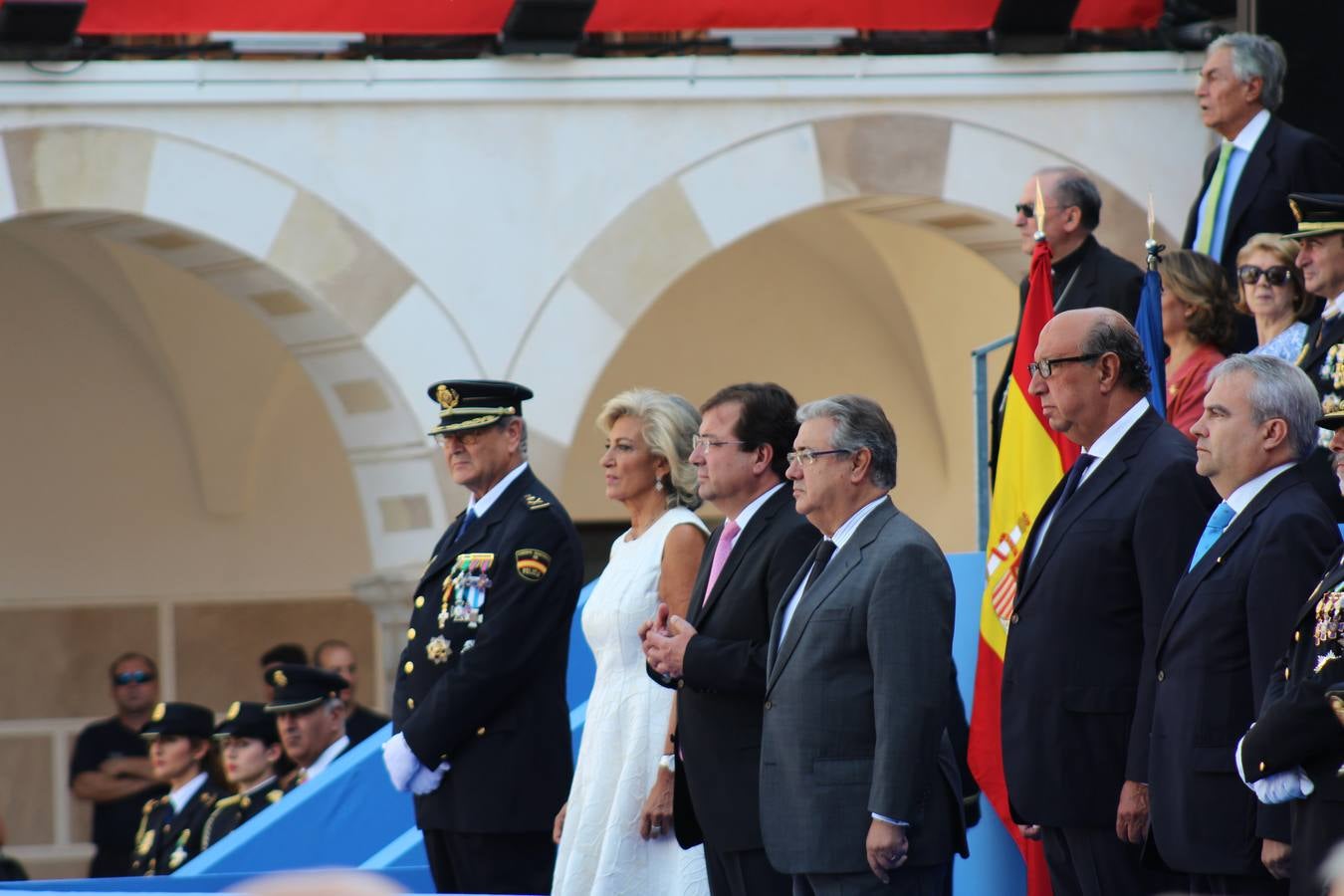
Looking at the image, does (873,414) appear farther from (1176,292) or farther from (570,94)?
(570,94)

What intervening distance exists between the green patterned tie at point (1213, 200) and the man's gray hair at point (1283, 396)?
248 cm

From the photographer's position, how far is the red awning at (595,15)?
7734mm

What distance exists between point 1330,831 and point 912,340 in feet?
26.0

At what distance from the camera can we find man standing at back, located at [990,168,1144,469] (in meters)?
5.42

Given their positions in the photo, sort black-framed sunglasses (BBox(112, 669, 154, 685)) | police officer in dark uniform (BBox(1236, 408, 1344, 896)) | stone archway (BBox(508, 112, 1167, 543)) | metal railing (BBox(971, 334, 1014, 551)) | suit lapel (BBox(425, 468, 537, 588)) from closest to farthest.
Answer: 1. police officer in dark uniform (BBox(1236, 408, 1344, 896))
2. suit lapel (BBox(425, 468, 537, 588))
3. metal railing (BBox(971, 334, 1014, 551))
4. stone archway (BBox(508, 112, 1167, 543))
5. black-framed sunglasses (BBox(112, 669, 154, 685))

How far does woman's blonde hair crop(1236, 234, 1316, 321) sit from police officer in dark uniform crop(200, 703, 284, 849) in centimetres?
326

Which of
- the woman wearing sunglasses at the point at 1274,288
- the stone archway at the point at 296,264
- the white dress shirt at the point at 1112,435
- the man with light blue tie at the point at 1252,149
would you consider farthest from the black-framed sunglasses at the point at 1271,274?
the stone archway at the point at 296,264

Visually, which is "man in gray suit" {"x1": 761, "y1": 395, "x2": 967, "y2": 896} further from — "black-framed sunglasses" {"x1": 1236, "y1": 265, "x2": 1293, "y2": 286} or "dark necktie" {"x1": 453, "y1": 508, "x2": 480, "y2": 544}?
"black-framed sunglasses" {"x1": 1236, "y1": 265, "x2": 1293, "y2": 286}

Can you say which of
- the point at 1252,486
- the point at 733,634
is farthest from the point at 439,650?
the point at 1252,486

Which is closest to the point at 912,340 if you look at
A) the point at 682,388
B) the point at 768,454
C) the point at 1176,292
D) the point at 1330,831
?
the point at 682,388

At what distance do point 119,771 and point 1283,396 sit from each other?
20.6 ft

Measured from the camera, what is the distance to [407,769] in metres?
4.70

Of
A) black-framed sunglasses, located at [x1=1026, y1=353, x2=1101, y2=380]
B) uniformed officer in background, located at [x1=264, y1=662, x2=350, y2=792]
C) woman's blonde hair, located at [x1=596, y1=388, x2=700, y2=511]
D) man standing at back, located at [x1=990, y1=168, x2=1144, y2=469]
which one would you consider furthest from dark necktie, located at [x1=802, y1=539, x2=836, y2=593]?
uniformed officer in background, located at [x1=264, y1=662, x2=350, y2=792]

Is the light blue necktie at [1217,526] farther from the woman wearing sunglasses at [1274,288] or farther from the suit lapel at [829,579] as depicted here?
the woman wearing sunglasses at [1274,288]
